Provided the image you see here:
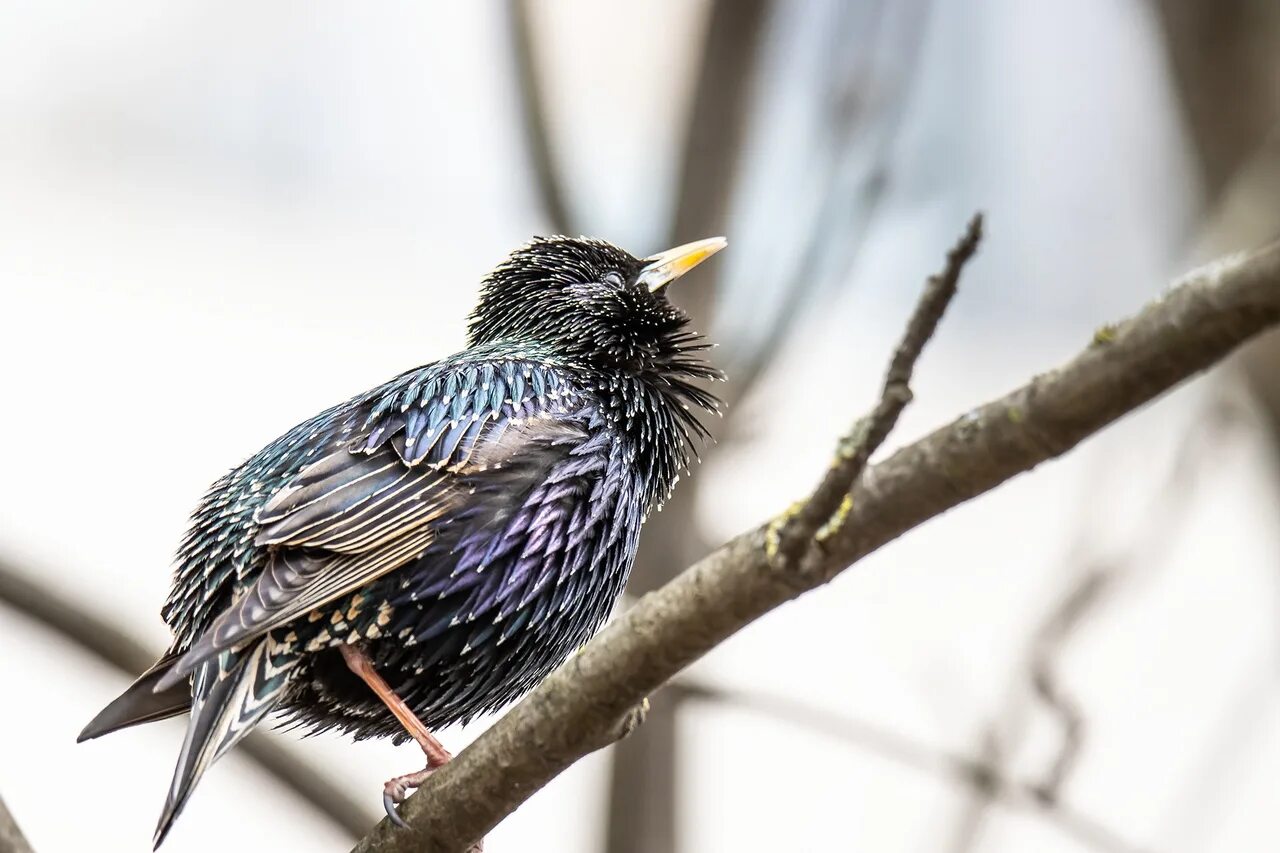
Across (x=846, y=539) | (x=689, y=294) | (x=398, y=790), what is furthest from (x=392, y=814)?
(x=689, y=294)

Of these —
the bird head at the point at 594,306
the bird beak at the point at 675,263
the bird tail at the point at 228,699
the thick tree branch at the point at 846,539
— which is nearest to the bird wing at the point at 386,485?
the bird tail at the point at 228,699

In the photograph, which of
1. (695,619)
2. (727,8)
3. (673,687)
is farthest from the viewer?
(727,8)

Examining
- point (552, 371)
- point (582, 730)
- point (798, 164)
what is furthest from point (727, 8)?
point (582, 730)

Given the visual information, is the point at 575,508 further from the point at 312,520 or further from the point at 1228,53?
Result: the point at 1228,53

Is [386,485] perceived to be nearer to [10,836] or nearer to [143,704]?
[143,704]

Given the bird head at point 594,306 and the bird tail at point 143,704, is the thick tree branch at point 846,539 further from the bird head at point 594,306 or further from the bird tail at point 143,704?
the bird head at point 594,306

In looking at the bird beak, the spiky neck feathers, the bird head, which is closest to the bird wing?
the spiky neck feathers

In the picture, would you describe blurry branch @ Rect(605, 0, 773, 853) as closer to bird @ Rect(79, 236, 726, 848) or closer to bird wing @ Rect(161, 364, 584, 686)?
bird @ Rect(79, 236, 726, 848)
